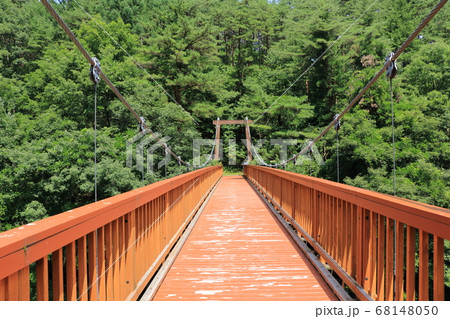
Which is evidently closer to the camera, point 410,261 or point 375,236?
point 410,261

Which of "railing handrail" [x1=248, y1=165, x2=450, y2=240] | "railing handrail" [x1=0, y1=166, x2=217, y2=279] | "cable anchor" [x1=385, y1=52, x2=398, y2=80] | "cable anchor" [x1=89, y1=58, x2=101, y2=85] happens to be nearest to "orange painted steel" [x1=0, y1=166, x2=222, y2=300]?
"railing handrail" [x1=0, y1=166, x2=217, y2=279]

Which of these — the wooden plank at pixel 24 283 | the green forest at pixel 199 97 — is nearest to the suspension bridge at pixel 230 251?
the wooden plank at pixel 24 283

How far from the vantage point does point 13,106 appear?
85.4 ft

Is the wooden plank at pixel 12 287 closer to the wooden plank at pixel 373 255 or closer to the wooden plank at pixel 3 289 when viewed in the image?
the wooden plank at pixel 3 289

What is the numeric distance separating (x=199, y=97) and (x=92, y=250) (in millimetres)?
27436

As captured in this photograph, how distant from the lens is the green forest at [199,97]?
16.4m

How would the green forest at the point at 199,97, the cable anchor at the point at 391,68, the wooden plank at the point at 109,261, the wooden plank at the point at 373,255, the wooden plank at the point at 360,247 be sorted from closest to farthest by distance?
the wooden plank at the point at 109,261 < the wooden plank at the point at 373,255 < the wooden plank at the point at 360,247 < the cable anchor at the point at 391,68 < the green forest at the point at 199,97

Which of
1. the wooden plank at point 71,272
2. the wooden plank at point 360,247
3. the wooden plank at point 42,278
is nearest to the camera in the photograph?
the wooden plank at point 42,278

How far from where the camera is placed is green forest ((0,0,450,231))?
53.7ft

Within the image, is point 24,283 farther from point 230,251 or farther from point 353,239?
point 230,251

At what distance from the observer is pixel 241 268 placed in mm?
3129

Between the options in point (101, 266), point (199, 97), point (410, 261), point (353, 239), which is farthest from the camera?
point (199, 97)

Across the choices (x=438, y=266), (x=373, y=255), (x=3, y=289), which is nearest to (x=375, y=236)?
(x=373, y=255)

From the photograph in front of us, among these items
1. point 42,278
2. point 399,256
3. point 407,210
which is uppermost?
point 407,210
